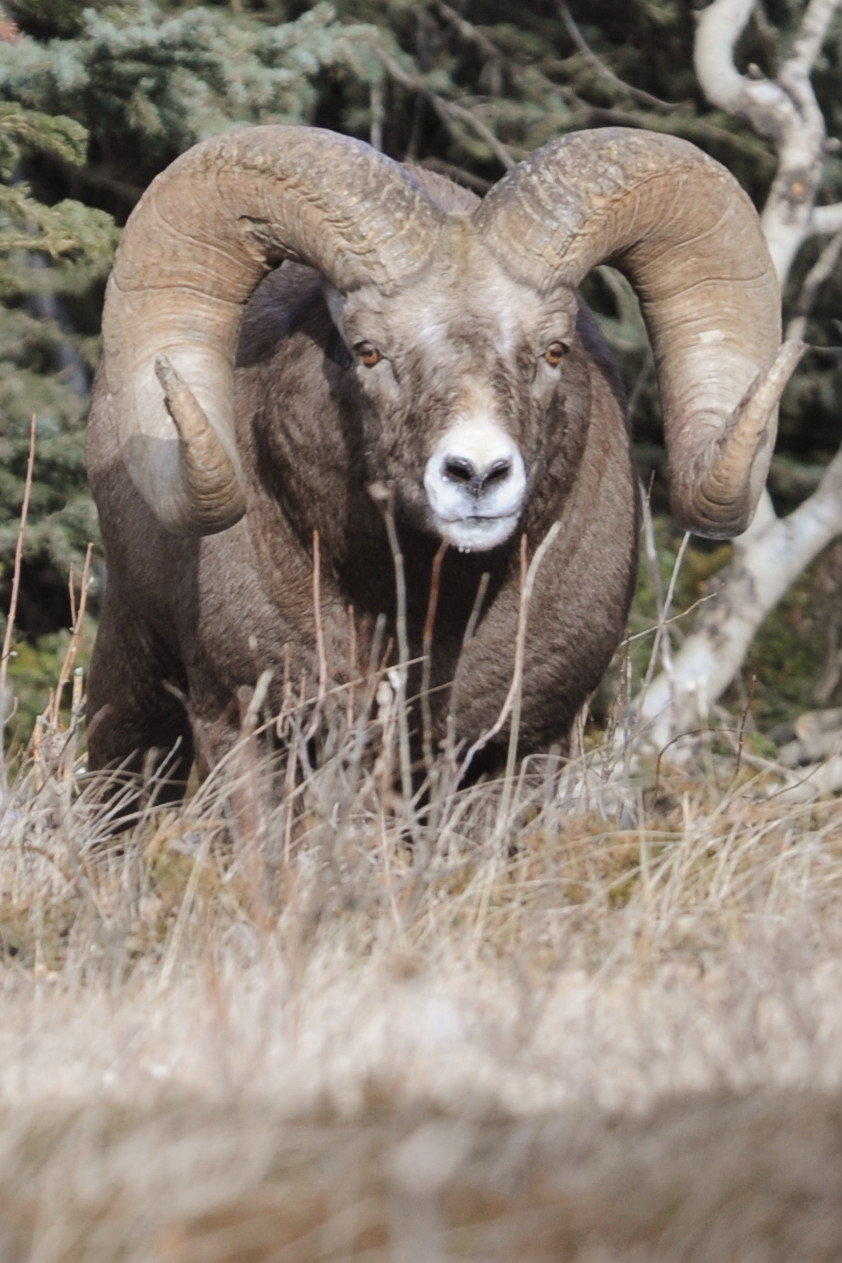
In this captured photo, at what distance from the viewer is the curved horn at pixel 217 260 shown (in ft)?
20.5

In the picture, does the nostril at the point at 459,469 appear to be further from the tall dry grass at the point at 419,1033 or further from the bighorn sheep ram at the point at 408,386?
the tall dry grass at the point at 419,1033

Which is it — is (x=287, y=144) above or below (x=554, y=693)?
above

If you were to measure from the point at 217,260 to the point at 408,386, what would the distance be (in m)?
1.00

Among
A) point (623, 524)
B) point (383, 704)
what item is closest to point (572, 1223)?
point (383, 704)

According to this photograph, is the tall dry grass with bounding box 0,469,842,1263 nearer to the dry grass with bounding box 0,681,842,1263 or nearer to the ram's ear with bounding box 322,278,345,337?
the dry grass with bounding box 0,681,842,1263

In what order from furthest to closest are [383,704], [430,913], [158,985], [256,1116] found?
[383,704] < [430,913] < [158,985] < [256,1116]

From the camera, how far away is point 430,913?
493 cm

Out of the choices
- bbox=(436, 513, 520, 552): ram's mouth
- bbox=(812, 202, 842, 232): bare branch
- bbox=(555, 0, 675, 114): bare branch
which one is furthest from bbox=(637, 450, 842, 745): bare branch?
bbox=(436, 513, 520, 552): ram's mouth

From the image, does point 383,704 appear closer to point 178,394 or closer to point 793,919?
point 178,394

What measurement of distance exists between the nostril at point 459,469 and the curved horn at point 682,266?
92 cm

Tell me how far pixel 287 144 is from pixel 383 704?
1.85 meters

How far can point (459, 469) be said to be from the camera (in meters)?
5.61

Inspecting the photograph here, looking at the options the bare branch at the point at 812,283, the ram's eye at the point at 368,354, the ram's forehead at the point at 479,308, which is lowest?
the bare branch at the point at 812,283

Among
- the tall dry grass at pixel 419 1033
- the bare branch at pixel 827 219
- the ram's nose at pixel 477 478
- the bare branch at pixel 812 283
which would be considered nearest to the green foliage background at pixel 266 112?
the bare branch at pixel 812 283
